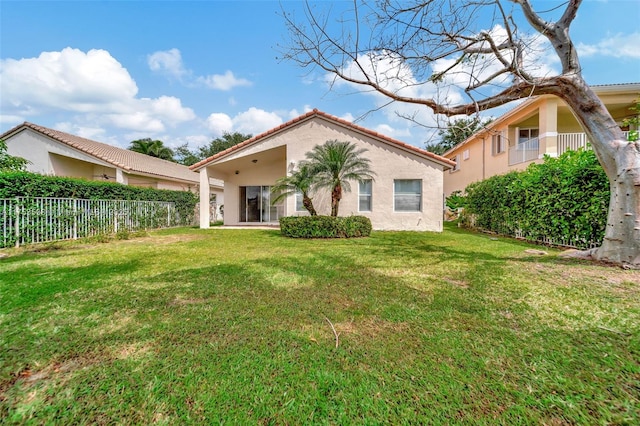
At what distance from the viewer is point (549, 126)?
13.7m

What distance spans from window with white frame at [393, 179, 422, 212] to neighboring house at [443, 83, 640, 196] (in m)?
2.99

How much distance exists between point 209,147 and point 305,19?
44.3m

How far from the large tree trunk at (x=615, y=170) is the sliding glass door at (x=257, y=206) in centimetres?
1510

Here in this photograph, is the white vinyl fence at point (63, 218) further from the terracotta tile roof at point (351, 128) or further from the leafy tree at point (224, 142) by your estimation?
the leafy tree at point (224, 142)

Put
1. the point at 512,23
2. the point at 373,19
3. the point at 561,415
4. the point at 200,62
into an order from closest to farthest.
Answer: the point at 561,415
the point at 512,23
the point at 373,19
the point at 200,62

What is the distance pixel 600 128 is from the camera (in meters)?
5.57

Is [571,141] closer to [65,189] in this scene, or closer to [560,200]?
[560,200]

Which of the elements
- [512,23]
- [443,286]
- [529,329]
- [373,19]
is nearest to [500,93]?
[512,23]

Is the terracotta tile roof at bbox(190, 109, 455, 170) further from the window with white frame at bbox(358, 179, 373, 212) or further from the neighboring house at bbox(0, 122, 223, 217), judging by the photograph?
the neighboring house at bbox(0, 122, 223, 217)

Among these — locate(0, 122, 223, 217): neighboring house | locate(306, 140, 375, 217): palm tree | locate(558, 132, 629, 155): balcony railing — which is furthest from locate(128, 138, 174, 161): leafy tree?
locate(558, 132, 629, 155): balcony railing

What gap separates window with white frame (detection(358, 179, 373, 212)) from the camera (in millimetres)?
13633

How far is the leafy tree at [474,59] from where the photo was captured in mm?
5309

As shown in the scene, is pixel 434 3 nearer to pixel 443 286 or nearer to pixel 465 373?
pixel 443 286

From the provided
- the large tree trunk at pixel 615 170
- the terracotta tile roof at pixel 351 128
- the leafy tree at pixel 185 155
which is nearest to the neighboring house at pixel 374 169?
→ the terracotta tile roof at pixel 351 128
